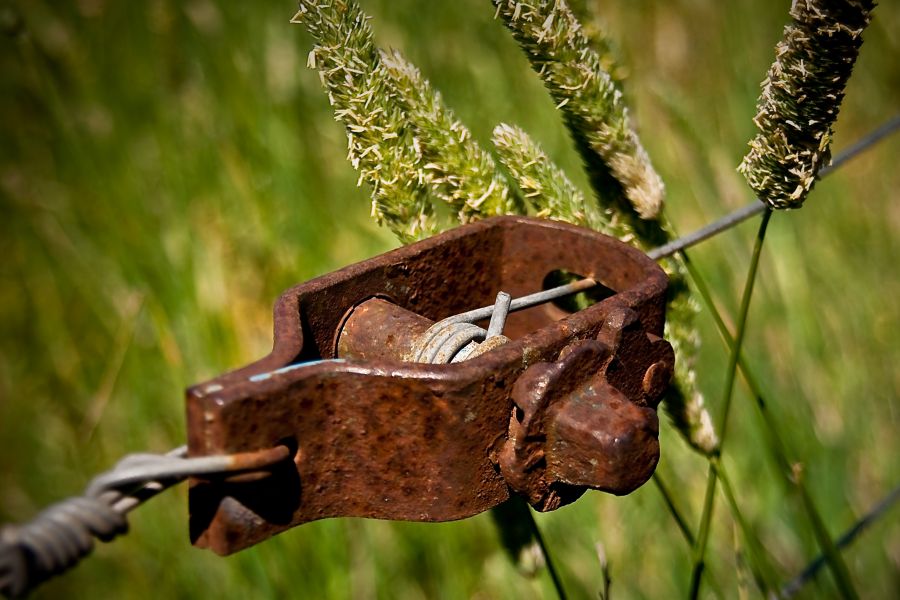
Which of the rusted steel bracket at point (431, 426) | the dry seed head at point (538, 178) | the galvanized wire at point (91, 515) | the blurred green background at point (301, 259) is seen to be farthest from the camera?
the blurred green background at point (301, 259)

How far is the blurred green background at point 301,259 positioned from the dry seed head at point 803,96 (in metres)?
0.61

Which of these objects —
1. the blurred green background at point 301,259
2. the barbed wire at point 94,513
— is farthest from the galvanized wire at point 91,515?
the blurred green background at point 301,259

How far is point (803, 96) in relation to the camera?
827mm

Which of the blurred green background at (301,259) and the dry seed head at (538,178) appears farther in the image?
the blurred green background at (301,259)

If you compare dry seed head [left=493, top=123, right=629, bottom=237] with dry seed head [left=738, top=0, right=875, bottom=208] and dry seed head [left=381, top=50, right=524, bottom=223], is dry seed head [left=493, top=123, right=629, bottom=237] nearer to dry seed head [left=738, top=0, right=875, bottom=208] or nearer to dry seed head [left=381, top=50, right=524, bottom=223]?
dry seed head [left=381, top=50, right=524, bottom=223]

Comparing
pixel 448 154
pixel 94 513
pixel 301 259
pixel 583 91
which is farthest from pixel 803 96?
pixel 301 259

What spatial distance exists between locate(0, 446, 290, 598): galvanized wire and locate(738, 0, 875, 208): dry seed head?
1.70 ft

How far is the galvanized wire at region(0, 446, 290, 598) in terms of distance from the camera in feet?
1.99

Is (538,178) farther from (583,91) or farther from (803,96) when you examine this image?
(803,96)

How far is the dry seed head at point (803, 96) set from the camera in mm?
773

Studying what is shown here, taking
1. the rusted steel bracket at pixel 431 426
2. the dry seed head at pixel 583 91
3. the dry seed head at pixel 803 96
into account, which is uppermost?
the dry seed head at pixel 583 91

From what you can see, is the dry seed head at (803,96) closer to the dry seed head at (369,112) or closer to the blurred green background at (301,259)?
the dry seed head at (369,112)

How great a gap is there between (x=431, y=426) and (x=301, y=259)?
1763 mm

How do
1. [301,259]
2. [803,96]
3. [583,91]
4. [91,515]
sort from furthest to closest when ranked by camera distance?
[301,259], [583,91], [803,96], [91,515]
